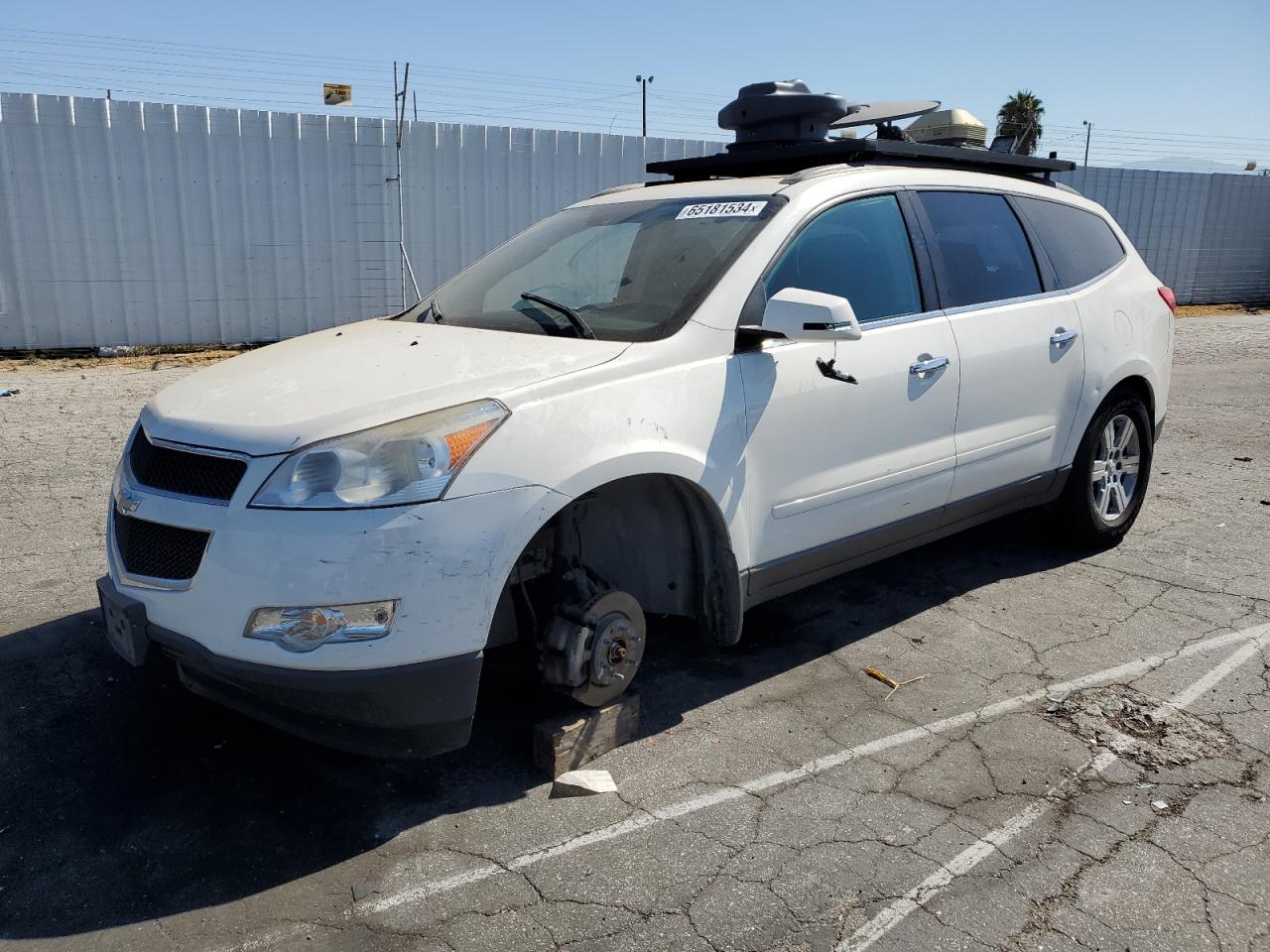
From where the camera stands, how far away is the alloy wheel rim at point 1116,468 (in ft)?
17.2

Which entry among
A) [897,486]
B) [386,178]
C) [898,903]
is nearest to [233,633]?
[898,903]

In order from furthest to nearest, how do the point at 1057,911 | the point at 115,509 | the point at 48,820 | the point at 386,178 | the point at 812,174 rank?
the point at 386,178 → the point at 812,174 → the point at 115,509 → the point at 48,820 → the point at 1057,911

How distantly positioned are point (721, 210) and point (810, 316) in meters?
0.79

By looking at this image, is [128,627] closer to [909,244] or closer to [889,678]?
[889,678]

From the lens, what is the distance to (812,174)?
3969mm

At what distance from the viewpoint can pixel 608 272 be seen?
3943 millimetres

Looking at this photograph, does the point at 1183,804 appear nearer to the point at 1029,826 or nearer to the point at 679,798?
the point at 1029,826

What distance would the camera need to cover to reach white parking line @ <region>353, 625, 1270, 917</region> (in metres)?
2.71

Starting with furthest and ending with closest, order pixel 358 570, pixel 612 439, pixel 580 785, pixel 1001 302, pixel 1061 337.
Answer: pixel 1061 337 < pixel 1001 302 < pixel 580 785 < pixel 612 439 < pixel 358 570

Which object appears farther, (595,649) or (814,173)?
(814,173)

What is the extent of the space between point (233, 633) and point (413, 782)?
853mm

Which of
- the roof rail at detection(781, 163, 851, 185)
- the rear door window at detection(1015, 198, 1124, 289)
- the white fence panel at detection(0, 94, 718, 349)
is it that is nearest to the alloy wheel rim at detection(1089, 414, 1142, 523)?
the rear door window at detection(1015, 198, 1124, 289)

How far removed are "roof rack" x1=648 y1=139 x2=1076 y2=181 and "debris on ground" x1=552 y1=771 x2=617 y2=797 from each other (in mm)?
2696

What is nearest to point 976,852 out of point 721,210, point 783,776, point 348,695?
point 783,776
